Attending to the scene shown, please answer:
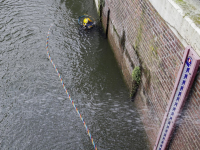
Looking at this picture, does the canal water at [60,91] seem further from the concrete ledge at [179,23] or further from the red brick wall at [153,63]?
the concrete ledge at [179,23]

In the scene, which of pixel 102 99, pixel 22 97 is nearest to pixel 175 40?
pixel 102 99

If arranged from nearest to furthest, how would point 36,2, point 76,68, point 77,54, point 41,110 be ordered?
point 41,110 < point 76,68 < point 77,54 < point 36,2

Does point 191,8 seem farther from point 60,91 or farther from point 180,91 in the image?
point 60,91

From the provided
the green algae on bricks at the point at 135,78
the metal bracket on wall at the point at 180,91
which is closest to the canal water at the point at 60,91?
the green algae on bricks at the point at 135,78

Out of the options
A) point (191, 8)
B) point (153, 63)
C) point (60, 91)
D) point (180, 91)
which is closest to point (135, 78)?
point (153, 63)

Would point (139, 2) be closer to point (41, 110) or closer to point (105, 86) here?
point (105, 86)

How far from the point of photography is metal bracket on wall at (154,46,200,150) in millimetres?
4105

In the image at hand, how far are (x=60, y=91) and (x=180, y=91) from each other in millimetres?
4924

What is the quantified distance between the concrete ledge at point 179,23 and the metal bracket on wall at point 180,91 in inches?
7.6

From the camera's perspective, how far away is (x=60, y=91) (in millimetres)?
8383

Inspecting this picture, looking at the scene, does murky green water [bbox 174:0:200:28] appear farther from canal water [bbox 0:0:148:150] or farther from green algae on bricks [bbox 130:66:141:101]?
canal water [bbox 0:0:148:150]

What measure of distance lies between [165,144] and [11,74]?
6.56 meters

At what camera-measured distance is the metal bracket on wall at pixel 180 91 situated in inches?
162

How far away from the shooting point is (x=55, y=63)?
9.67 meters
